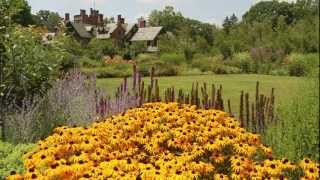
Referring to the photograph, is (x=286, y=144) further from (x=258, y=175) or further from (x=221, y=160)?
(x=258, y=175)

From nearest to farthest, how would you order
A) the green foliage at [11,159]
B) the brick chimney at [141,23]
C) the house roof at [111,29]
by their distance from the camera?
the green foliage at [11,159] < the house roof at [111,29] < the brick chimney at [141,23]

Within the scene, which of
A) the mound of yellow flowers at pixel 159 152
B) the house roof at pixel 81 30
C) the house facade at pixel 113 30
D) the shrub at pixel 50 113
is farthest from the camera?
the house facade at pixel 113 30

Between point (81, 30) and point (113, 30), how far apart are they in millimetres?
3559

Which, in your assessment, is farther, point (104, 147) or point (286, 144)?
point (286, 144)

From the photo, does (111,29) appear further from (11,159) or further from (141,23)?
(11,159)

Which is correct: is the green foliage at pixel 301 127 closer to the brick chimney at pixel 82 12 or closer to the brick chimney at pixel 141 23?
the brick chimney at pixel 141 23

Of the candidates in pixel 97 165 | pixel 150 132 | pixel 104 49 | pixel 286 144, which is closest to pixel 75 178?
pixel 97 165

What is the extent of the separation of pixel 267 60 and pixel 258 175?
26492 mm

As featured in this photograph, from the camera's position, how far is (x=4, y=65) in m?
8.77

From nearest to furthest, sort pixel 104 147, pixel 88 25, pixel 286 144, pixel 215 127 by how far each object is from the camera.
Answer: pixel 104 147 → pixel 215 127 → pixel 286 144 → pixel 88 25

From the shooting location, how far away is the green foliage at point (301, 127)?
565 centimetres

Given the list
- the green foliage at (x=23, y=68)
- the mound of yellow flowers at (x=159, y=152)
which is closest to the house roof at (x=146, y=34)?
the green foliage at (x=23, y=68)

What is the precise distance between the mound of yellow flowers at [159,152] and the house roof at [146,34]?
5555cm

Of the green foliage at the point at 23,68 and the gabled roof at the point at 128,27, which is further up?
Answer: the gabled roof at the point at 128,27
